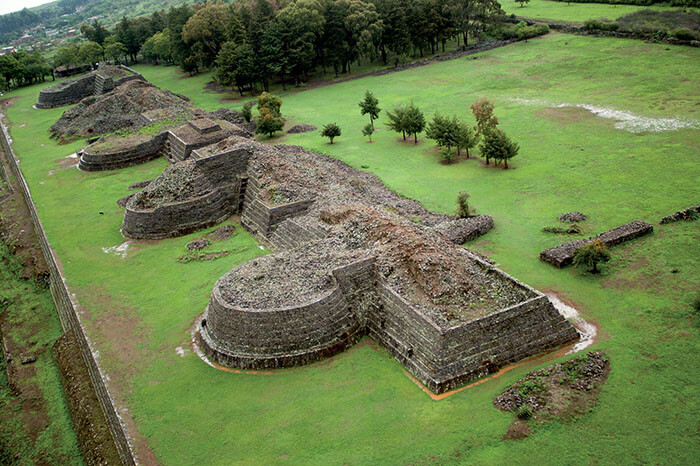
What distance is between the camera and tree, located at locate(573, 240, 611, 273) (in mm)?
26047

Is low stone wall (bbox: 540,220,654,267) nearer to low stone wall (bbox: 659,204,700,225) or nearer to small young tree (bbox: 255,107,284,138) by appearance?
low stone wall (bbox: 659,204,700,225)

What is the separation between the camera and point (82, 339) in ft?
86.7

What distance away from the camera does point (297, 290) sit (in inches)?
933

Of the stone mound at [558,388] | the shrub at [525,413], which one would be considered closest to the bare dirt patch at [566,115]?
the stone mound at [558,388]

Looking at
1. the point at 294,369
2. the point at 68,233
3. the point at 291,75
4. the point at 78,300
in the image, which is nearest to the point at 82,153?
the point at 68,233

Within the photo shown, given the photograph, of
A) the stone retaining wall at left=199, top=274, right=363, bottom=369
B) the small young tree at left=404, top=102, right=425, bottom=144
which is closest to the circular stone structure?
the stone retaining wall at left=199, top=274, right=363, bottom=369

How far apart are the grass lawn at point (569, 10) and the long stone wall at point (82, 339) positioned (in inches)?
2930

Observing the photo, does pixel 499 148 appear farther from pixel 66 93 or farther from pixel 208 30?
pixel 66 93

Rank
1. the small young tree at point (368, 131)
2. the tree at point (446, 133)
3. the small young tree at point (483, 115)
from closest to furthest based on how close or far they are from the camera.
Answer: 1. the tree at point (446, 133)
2. the small young tree at point (483, 115)
3. the small young tree at point (368, 131)

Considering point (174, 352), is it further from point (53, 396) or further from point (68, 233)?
point (68, 233)

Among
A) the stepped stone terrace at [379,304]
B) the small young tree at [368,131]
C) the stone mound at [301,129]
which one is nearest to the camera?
the stepped stone terrace at [379,304]

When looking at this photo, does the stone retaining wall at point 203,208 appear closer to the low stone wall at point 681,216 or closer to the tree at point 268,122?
the tree at point 268,122

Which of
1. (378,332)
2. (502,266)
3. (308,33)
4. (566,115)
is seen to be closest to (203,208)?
(378,332)

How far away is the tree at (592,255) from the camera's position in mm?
26047
